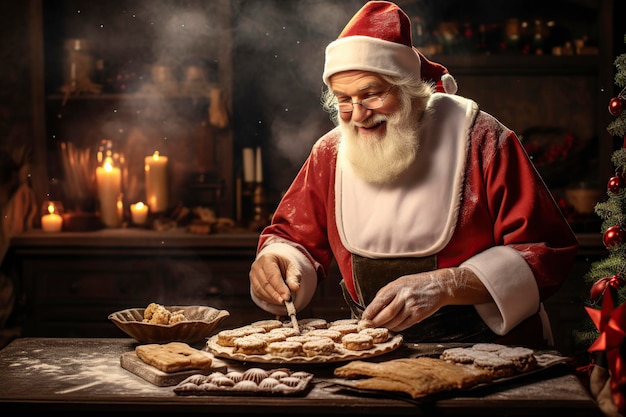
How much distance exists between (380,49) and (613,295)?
109cm

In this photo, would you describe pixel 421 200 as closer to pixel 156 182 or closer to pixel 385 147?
pixel 385 147

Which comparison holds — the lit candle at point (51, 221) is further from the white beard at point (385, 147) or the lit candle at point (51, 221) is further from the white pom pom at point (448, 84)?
the white pom pom at point (448, 84)

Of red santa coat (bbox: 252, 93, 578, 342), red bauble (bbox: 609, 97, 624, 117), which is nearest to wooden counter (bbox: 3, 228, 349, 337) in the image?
red santa coat (bbox: 252, 93, 578, 342)

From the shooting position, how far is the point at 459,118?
109 inches

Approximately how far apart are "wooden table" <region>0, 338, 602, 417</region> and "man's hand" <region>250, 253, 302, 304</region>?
0.48m

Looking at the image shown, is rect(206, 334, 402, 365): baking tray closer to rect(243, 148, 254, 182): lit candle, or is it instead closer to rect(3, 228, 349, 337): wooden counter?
rect(3, 228, 349, 337): wooden counter

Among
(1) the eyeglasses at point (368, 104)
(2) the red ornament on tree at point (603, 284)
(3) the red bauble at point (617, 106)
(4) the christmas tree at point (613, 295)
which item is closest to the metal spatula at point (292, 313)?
(1) the eyeglasses at point (368, 104)

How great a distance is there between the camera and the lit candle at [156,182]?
463 centimetres

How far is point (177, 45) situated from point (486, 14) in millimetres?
1692

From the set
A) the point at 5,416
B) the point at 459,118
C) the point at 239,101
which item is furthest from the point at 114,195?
the point at 5,416

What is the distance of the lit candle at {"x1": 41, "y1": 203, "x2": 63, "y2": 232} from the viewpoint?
4.50m

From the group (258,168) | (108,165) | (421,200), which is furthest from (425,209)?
(108,165)

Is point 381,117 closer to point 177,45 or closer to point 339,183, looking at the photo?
point 339,183

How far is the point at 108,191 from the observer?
4.60m
